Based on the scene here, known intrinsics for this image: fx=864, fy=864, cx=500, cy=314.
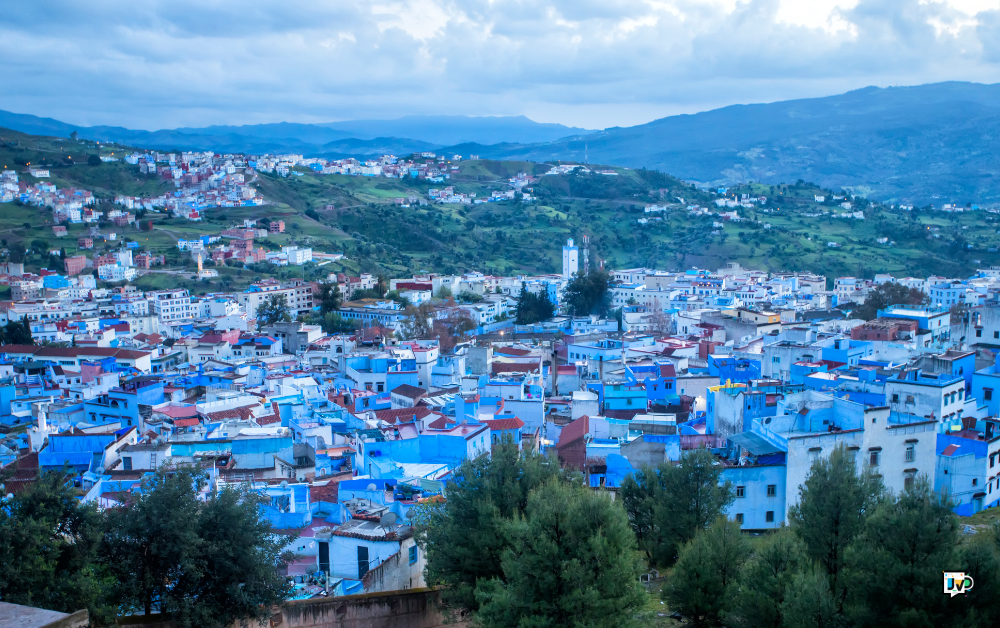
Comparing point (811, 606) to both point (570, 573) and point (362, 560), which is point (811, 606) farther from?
point (362, 560)

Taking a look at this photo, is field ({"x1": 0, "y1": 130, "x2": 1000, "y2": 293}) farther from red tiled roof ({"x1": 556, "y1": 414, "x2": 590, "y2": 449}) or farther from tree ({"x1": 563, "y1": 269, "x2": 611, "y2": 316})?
red tiled roof ({"x1": 556, "y1": 414, "x2": 590, "y2": 449})

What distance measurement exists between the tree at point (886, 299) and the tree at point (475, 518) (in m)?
25.3

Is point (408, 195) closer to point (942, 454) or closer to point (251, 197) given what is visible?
point (251, 197)

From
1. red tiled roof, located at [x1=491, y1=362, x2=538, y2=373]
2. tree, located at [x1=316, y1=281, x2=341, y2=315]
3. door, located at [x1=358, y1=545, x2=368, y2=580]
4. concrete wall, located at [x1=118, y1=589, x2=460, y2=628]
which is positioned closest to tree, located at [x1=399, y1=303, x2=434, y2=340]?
tree, located at [x1=316, y1=281, x2=341, y2=315]

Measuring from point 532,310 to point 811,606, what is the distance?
31.2m

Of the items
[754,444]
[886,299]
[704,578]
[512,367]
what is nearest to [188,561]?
[704,578]

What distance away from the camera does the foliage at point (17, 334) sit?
1308 inches

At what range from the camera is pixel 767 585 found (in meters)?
8.02

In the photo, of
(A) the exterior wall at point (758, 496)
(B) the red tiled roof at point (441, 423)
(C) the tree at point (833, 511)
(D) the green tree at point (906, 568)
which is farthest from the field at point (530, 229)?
(D) the green tree at point (906, 568)

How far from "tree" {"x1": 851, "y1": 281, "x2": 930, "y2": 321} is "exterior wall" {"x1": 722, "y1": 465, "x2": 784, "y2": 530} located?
2083 centimetres

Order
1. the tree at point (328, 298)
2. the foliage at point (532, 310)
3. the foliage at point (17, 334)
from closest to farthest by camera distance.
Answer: the foliage at point (17, 334)
the foliage at point (532, 310)
the tree at point (328, 298)

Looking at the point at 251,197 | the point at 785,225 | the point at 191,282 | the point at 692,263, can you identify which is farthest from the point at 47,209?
the point at 785,225

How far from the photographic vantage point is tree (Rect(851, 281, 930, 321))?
1280 inches

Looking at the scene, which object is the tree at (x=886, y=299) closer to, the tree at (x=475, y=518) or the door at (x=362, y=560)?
the tree at (x=475, y=518)
